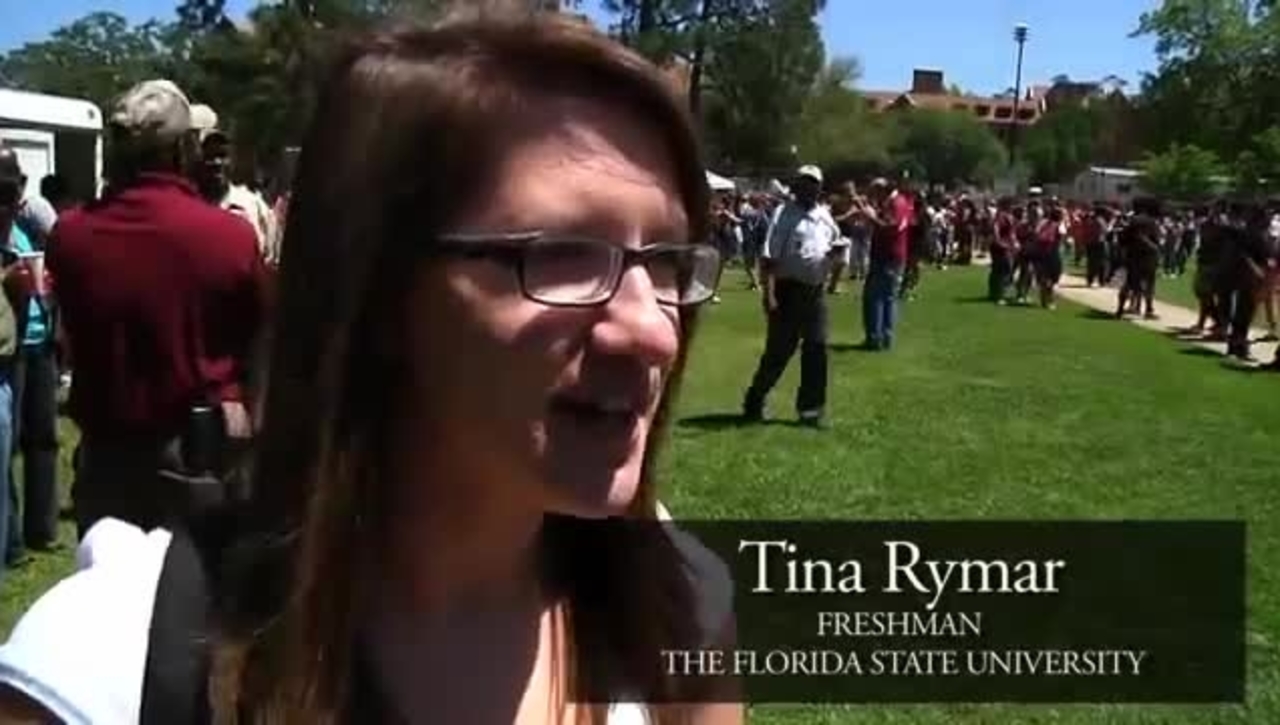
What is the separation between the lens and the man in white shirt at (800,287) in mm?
10797

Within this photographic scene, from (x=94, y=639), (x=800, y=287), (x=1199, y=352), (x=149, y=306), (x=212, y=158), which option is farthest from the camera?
(x=1199, y=352)

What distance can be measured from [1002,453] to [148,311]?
7302 mm

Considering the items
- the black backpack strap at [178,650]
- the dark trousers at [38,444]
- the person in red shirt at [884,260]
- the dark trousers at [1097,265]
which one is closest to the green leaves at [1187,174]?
the dark trousers at [1097,265]

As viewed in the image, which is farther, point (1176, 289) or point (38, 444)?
point (1176, 289)

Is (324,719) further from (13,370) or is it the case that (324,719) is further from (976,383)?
(976,383)

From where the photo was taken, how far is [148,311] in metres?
4.19

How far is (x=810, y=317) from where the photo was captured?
10992 mm

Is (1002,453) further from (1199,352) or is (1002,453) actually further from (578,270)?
(578,270)

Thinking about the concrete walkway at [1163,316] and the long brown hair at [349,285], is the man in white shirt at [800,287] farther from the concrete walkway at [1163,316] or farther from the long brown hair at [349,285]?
the long brown hair at [349,285]

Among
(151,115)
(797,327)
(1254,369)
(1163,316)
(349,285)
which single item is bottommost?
(1163,316)

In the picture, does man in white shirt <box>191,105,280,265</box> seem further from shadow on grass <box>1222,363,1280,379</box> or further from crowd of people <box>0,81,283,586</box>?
shadow on grass <box>1222,363,1280,379</box>

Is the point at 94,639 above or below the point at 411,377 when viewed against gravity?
below

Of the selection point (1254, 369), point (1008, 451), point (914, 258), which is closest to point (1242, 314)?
point (1254, 369)

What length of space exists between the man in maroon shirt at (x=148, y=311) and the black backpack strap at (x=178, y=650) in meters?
2.98
